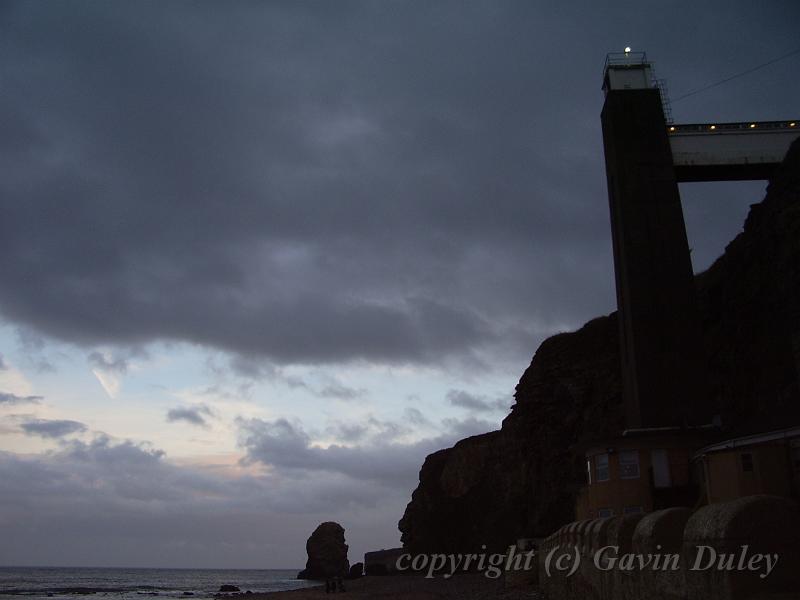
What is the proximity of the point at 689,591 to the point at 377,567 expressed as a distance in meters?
112

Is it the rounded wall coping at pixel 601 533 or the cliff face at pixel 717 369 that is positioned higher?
the cliff face at pixel 717 369

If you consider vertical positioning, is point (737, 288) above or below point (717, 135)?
below

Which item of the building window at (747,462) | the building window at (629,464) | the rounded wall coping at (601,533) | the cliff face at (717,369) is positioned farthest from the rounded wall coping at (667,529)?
the building window at (629,464)

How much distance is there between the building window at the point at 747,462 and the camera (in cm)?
1989

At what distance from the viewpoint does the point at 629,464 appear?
96.9 feet

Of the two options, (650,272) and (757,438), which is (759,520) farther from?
(650,272)

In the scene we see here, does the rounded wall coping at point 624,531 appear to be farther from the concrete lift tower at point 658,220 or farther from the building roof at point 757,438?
the concrete lift tower at point 658,220

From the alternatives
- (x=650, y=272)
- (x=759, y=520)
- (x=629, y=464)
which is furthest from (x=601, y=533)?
(x=650, y=272)

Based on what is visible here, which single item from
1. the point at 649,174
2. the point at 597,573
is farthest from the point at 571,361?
the point at 597,573

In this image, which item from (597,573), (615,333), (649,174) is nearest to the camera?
(597,573)

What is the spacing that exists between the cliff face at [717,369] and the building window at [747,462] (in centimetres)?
353

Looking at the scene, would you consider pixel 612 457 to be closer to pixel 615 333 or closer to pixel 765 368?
pixel 765 368

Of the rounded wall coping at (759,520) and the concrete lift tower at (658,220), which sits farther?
the concrete lift tower at (658,220)

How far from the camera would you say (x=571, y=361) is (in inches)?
2092
